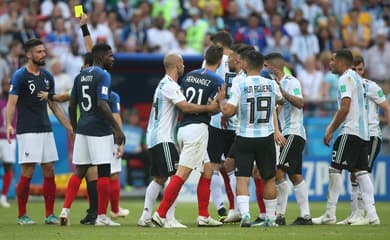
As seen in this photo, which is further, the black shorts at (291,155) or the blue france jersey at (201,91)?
the black shorts at (291,155)

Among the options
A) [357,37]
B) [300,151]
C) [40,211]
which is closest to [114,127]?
[300,151]

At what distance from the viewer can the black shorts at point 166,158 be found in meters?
15.1

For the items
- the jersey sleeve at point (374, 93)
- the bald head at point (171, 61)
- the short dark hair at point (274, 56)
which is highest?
the short dark hair at point (274, 56)

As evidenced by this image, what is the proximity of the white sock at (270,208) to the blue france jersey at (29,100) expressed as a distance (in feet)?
12.4

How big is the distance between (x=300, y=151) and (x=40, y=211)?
5797mm

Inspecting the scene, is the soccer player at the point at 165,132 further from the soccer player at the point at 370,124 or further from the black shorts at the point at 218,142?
the soccer player at the point at 370,124

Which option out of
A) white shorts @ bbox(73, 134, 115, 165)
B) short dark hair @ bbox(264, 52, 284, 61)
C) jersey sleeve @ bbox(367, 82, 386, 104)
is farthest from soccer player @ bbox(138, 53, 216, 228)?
jersey sleeve @ bbox(367, 82, 386, 104)

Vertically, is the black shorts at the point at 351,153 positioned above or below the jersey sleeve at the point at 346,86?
below

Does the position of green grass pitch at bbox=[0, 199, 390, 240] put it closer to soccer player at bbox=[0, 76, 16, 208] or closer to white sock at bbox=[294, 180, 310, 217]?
white sock at bbox=[294, 180, 310, 217]

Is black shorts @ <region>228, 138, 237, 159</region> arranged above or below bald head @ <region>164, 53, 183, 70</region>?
below

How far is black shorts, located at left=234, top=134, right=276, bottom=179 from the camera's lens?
14773 mm

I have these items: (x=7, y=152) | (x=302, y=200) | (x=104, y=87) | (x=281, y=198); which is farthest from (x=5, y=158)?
(x=302, y=200)

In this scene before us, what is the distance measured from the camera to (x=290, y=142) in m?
16.0

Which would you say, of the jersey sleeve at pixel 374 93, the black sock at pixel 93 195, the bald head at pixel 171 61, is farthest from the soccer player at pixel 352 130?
the black sock at pixel 93 195
